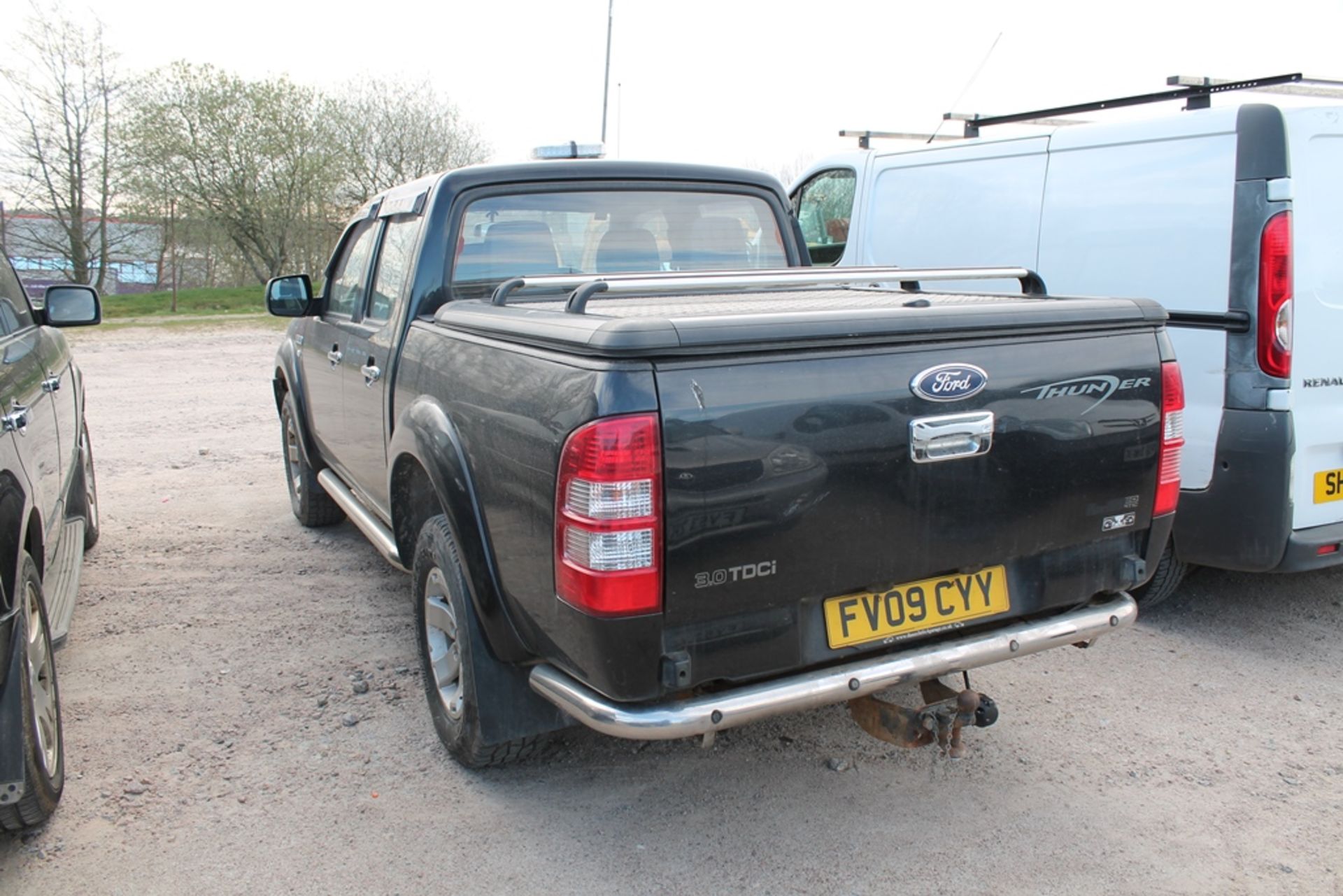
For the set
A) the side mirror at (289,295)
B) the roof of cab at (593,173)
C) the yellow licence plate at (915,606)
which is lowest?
the yellow licence plate at (915,606)

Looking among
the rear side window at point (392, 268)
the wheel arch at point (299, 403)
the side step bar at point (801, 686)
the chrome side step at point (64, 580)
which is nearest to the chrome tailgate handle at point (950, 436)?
the side step bar at point (801, 686)

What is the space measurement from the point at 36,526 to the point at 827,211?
5138 millimetres

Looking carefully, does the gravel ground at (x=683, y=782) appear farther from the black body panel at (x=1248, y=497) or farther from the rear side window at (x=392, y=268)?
the rear side window at (x=392, y=268)

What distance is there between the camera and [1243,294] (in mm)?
4094

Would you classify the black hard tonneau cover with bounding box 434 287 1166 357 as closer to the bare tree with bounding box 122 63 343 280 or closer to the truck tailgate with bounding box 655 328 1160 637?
the truck tailgate with bounding box 655 328 1160 637

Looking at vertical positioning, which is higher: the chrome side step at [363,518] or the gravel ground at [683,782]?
the chrome side step at [363,518]

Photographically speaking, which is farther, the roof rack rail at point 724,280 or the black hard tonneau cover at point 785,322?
the roof rack rail at point 724,280

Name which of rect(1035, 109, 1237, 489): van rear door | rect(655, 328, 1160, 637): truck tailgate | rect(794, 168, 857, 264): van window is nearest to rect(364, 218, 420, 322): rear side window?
rect(655, 328, 1160, 637): truck tailgate

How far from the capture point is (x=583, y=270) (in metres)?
4.24

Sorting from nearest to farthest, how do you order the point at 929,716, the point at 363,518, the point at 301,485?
the point at 929,716
the point at 363,518
the point at 301,485

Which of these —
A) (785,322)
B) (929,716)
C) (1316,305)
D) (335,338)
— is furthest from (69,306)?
(1316,305)

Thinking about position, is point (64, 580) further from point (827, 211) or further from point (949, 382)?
point (827, 211)

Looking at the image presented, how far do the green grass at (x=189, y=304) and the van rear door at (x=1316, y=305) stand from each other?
2640 centimetres

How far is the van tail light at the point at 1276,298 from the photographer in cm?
402
